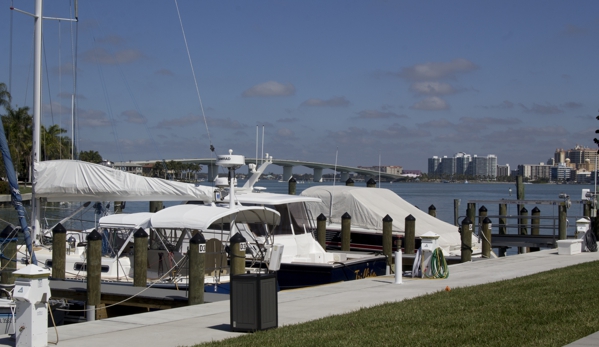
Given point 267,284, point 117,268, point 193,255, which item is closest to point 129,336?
point 267,284

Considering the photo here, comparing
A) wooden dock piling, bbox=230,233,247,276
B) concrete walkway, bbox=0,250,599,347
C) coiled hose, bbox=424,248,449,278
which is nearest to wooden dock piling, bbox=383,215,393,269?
concrete walkway, bbox=0,250,599,347

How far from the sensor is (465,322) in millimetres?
10078

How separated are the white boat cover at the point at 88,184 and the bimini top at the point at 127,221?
3.55 feet

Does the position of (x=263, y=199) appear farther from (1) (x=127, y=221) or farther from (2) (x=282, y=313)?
(2) (x=282, y=313)

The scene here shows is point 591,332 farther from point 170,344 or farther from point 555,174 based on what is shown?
point 555,174

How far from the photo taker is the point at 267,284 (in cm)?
1038

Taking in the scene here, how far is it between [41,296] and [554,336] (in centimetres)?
656

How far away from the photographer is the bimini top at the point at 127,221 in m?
17.4

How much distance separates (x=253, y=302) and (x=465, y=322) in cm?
300

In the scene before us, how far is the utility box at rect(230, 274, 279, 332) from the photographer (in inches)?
405

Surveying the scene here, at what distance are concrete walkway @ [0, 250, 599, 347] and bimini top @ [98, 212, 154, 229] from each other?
435 cm

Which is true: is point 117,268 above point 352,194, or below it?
below

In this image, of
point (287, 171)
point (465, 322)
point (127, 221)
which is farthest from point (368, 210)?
point (287, 171)

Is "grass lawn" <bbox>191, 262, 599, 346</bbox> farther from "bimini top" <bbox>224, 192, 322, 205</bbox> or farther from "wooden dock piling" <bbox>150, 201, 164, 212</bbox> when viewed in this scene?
"wooden dock piling" <bbox>150, 201, 164, 212</bbox>
